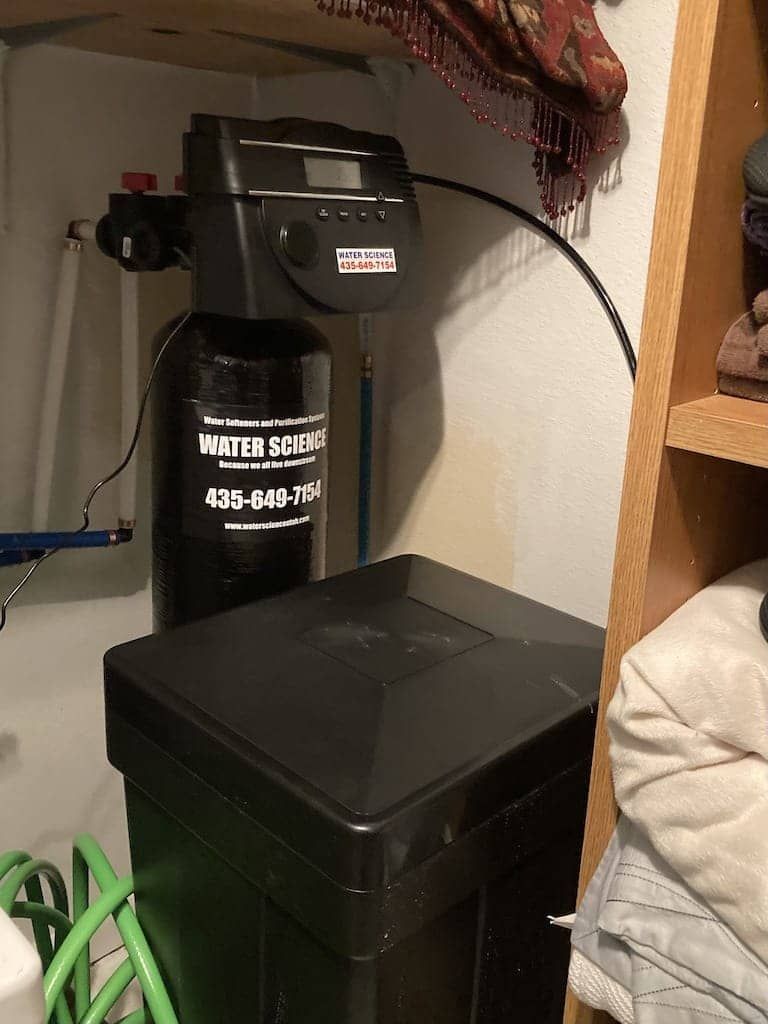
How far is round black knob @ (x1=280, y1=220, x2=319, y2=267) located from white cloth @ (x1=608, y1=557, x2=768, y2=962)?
47 centimetres

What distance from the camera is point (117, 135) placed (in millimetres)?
1066

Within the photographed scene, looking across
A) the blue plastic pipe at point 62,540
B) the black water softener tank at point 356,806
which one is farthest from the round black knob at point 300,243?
the blue plastic pipe at point 62,540

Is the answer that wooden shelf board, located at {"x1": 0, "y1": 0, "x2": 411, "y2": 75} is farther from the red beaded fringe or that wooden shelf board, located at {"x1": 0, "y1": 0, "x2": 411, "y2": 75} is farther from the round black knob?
the round black knob

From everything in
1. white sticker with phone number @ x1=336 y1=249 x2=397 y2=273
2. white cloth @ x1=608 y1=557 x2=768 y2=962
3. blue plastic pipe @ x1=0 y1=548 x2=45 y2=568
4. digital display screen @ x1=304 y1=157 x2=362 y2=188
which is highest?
digital display screen @ x1=304 y1=157 x2=362 y2=188

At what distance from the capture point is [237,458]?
88 cm

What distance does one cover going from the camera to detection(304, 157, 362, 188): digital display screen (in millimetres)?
836

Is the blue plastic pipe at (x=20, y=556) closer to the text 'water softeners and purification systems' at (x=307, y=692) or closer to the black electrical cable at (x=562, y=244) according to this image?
the text 'water softeners and purification systems' at (x=307, y=692)

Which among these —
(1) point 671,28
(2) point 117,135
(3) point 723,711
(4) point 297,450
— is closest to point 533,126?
(1) point 671,28

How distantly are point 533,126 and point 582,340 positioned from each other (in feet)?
0.71

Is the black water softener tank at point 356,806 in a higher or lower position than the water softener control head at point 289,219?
lower

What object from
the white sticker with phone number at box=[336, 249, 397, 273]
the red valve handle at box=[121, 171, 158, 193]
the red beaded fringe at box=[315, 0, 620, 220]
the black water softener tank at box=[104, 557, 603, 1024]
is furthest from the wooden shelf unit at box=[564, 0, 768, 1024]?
the red valve handle at box=[121, 171, 158, 193]

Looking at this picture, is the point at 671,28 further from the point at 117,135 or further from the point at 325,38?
the point at 117,135

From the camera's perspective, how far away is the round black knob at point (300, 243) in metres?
0.80

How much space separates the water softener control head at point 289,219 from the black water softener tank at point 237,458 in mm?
77
